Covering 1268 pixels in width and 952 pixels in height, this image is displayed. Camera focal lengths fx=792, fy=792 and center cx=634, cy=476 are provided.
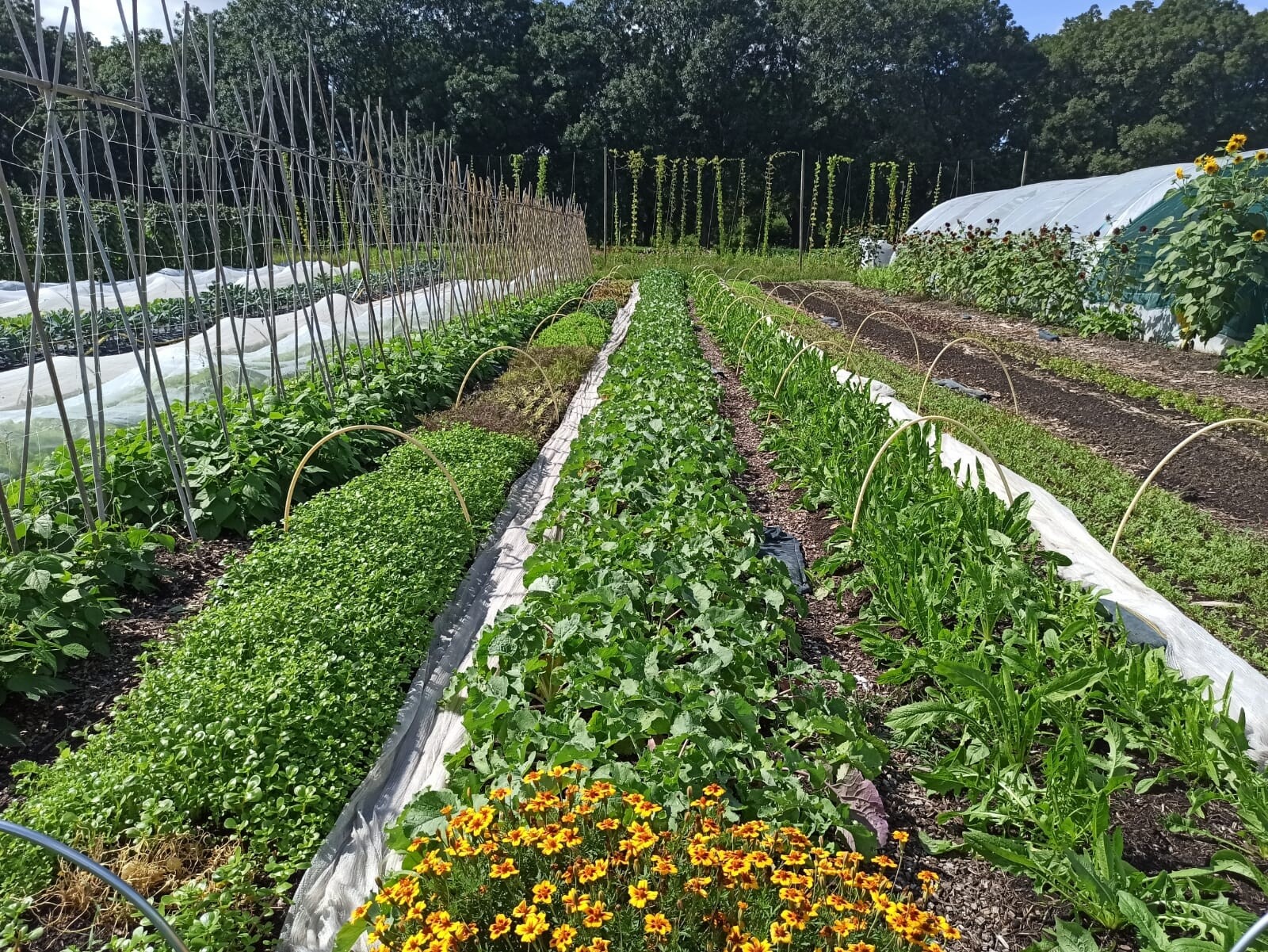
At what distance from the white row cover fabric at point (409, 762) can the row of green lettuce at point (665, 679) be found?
177 millimetres

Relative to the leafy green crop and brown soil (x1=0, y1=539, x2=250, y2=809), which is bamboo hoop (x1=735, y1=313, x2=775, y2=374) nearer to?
the leafy green crop

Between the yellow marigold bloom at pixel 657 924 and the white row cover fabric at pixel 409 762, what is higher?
the yellow marigold bloom at pixel 657 924

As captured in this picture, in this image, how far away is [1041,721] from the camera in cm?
277

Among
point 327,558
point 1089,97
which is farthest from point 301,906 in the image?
point 1089,97

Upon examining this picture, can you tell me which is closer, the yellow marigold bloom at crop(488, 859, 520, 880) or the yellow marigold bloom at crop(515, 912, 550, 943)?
the yellow marigold bloom at crop(515, 912, 550, 943)

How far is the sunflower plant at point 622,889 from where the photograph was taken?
5.23 feet

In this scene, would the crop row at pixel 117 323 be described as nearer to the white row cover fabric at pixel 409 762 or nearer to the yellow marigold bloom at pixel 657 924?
the white row cover fabric at pixel 409 762

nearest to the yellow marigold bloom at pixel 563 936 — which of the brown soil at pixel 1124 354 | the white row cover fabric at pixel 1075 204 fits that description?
the brown soil at pixel 1124 354

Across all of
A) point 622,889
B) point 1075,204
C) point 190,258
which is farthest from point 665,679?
point 1075,204

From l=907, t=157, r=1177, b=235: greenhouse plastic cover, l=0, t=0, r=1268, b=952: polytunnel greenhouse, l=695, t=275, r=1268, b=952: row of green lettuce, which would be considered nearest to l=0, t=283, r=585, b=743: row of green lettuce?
l=0, t=0, r=1268, b=952: polytunnel greenhouse

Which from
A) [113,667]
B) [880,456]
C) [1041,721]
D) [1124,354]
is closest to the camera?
[1041,721]

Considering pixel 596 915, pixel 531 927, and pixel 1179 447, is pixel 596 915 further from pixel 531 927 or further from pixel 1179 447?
pixel 1179 447

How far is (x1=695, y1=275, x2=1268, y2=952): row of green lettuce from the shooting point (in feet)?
6.96

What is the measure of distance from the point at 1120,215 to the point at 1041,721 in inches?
558
